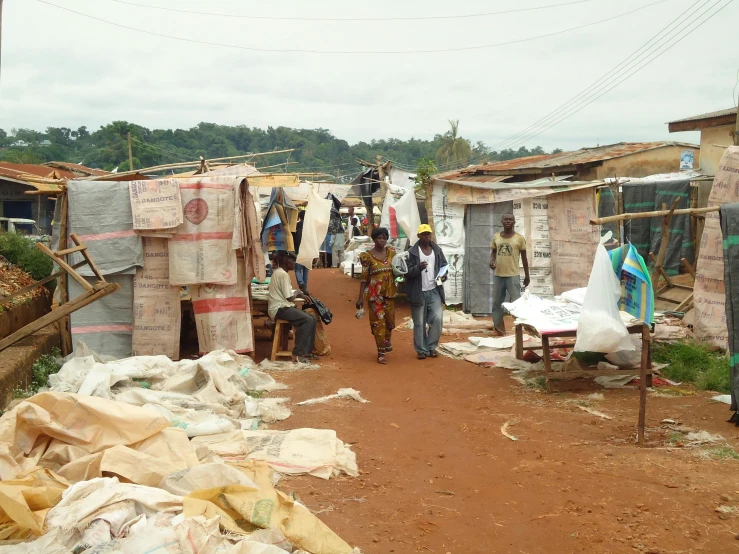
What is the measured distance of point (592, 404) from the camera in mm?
7332

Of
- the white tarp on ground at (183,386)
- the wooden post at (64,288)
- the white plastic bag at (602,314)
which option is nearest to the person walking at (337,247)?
the wooden post at (64,288)

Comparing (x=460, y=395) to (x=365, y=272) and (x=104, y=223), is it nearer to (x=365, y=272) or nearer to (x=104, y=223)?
(x=365, y=272)

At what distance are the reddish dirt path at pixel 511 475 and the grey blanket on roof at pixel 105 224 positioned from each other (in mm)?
2326

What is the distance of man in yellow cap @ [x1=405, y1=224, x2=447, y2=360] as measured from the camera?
31.5 ft

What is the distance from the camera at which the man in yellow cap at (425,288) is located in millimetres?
9602

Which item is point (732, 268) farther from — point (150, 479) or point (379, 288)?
point (150, 479)

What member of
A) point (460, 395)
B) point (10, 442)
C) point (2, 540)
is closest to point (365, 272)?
point (460, 395)

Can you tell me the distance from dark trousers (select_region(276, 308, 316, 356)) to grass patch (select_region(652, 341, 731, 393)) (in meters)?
4.21

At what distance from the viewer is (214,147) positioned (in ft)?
184

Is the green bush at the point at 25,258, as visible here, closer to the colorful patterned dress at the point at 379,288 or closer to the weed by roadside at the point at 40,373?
the weed by roadside at the point at 40,373

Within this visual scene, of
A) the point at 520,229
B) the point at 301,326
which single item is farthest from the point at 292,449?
the point at 520,229

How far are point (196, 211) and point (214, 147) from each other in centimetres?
4938

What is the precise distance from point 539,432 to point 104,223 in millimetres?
5451

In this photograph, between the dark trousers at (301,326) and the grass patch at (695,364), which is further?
the dark trousers at (301,326)
